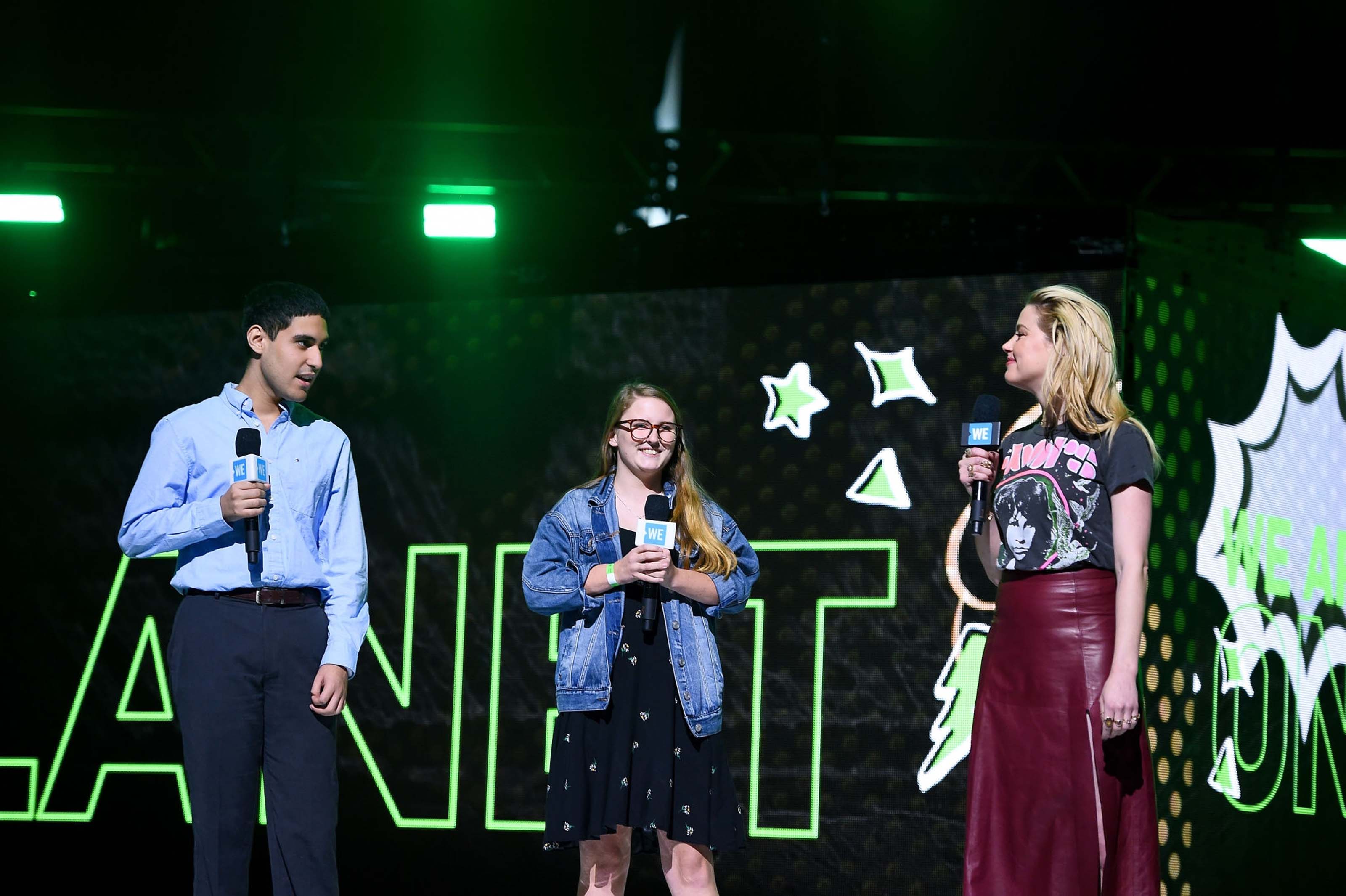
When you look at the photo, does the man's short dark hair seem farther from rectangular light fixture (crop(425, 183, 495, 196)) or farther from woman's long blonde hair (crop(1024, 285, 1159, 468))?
rectangular light fixture (crop(425, 183, 495, 196))

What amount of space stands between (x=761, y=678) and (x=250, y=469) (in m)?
2.55

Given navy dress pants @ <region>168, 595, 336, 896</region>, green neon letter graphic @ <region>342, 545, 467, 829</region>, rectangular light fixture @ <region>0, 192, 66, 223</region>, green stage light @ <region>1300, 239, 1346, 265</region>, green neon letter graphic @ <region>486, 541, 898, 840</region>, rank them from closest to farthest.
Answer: navy dress pants @ <region>168, 595, 336, 896</region> < green neon letter graphic @ <region>486, 541, 898, 840</region> < green neon letter graphic @ <region>342, 545, 467, 829</region> < rectangular light fixture @ <region>0, 192, 66, 223</region> < green stage light @ <region>1300, 239, 1346, 265</region>

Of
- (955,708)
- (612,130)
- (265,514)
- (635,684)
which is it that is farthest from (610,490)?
(612,130)

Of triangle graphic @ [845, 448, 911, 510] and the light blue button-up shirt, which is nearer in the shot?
the light blue button-up shirt

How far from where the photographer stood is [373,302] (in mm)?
5262

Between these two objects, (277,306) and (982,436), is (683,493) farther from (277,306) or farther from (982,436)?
(277,306)

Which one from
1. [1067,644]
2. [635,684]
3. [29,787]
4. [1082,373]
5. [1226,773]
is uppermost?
[1082,373]

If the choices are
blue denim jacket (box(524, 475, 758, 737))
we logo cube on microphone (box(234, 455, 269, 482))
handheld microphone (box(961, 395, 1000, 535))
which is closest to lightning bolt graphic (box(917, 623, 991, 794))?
blue denim jacket (box(524, 475, 758, 737))

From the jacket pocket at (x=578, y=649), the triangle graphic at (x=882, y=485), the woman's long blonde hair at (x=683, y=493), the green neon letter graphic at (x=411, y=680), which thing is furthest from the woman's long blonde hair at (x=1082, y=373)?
the green neon letter graphic at (x=411, y=680)

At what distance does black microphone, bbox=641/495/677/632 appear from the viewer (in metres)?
2.95

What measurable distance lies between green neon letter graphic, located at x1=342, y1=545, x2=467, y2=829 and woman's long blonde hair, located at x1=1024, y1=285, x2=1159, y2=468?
2793mm

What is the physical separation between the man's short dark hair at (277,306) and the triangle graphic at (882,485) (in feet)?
7.78

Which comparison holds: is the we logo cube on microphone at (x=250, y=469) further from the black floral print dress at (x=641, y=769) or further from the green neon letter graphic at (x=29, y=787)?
the green neon letter graphic at (x=29, y=787)

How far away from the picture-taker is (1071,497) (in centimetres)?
275
